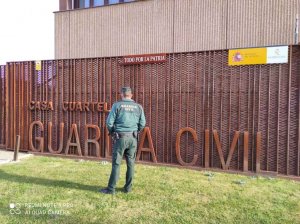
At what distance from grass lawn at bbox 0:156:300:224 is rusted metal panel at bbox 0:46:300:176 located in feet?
2.25

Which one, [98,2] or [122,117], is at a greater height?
[98,2]

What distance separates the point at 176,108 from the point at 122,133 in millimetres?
2680

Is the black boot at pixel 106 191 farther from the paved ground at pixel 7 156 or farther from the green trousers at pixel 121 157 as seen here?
the paved ground at pixel 7 156

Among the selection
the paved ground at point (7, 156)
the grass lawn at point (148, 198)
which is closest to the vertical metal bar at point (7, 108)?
the paved ground at point (7, 156)

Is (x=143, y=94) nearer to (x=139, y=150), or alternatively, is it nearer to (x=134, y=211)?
(x=139, y=150)

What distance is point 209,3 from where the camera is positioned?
1102 cm

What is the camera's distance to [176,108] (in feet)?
25.9

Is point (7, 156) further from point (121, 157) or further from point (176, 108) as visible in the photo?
point (176, 108)

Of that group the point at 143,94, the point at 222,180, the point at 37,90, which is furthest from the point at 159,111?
the point at 37,90

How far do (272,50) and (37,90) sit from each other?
709cm

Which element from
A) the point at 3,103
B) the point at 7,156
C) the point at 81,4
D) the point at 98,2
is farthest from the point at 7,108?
the point at 98,2

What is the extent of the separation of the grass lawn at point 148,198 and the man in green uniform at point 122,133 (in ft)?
1.13

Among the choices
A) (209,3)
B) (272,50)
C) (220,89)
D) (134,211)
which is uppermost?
(209,3)

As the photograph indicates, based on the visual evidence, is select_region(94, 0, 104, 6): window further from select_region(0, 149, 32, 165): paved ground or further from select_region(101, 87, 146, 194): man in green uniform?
select_region(101, 87, 146, 194): man in green uniform
